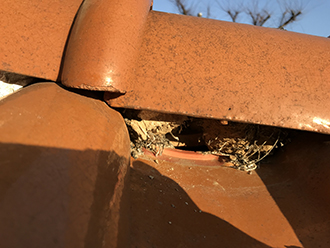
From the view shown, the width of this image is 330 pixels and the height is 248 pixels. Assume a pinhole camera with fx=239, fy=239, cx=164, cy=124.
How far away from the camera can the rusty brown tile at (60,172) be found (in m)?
0.67

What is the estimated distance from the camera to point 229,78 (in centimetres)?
130

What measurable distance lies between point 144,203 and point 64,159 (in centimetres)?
54

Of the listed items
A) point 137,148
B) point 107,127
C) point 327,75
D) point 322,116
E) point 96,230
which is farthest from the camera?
point 137,148

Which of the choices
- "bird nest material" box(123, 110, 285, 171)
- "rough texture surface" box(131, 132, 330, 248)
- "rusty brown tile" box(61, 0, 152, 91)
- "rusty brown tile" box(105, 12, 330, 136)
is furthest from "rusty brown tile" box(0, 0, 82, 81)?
"rough texture surface" box(131, 132, 330, 248)

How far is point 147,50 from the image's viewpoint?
4.38ft

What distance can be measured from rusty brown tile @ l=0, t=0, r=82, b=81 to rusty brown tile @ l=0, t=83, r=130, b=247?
0.14 m

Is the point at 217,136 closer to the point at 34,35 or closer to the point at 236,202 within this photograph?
the point at 236,202

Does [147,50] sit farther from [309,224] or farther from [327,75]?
[309,224]

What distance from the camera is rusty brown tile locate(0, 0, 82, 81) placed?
124 cm

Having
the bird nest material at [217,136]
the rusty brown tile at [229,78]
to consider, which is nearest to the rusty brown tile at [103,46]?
the rusty brown tile at [229,78]

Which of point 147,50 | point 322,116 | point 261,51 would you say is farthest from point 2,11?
point 322,116

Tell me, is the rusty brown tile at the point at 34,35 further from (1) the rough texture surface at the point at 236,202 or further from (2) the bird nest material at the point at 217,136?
(1) the rough texture surface at the point at 236,202

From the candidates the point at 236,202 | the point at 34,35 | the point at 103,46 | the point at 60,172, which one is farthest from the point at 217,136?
the point at 34,35

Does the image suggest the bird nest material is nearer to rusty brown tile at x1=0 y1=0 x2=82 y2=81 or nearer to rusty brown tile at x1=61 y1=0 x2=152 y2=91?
rusty brown tile at x1=61 y1=0 x2=152 y2=91
